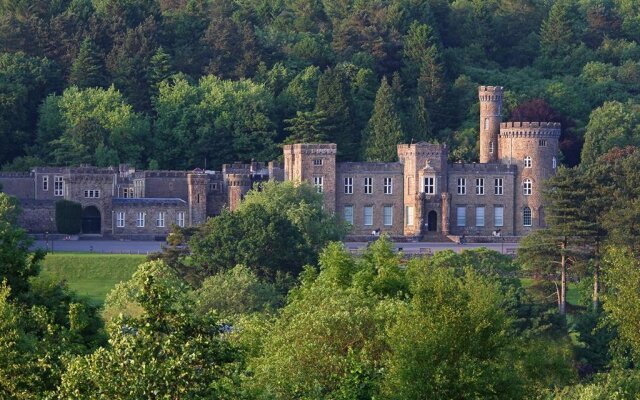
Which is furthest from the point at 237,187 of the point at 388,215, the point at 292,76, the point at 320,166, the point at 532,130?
the point at 292,76

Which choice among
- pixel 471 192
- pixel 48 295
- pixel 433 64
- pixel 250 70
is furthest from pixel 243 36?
pixel 48 295

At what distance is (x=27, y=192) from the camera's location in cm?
9088

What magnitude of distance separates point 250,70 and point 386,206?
2349 centimetres

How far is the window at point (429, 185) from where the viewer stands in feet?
293

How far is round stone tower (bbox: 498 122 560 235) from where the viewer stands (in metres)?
90.2

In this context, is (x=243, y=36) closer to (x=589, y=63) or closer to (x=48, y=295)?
(x=589, y=63)

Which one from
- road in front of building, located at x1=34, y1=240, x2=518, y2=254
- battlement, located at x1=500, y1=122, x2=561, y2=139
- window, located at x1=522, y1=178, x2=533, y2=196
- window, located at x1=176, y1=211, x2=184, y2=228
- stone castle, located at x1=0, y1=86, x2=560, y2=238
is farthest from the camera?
battlement, located at x1=500, y1=122, x2=561, y2=139

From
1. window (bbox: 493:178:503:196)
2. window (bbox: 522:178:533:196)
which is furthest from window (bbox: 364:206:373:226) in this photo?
window (bbox: 522:178:533:196)

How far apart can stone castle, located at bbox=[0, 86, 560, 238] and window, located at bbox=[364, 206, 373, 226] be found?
4cm

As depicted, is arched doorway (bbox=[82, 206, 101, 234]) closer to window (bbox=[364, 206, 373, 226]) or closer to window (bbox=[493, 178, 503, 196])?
window (bbox=[364, 206, 373, 226])

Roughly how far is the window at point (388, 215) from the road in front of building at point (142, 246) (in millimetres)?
2738

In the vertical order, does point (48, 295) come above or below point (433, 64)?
below

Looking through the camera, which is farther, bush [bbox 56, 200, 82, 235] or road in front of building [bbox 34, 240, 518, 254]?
bush [bbox 56, 200, 82, 235]

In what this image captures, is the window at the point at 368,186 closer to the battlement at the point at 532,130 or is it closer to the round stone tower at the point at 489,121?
the round stone tower at the point at 489,121
